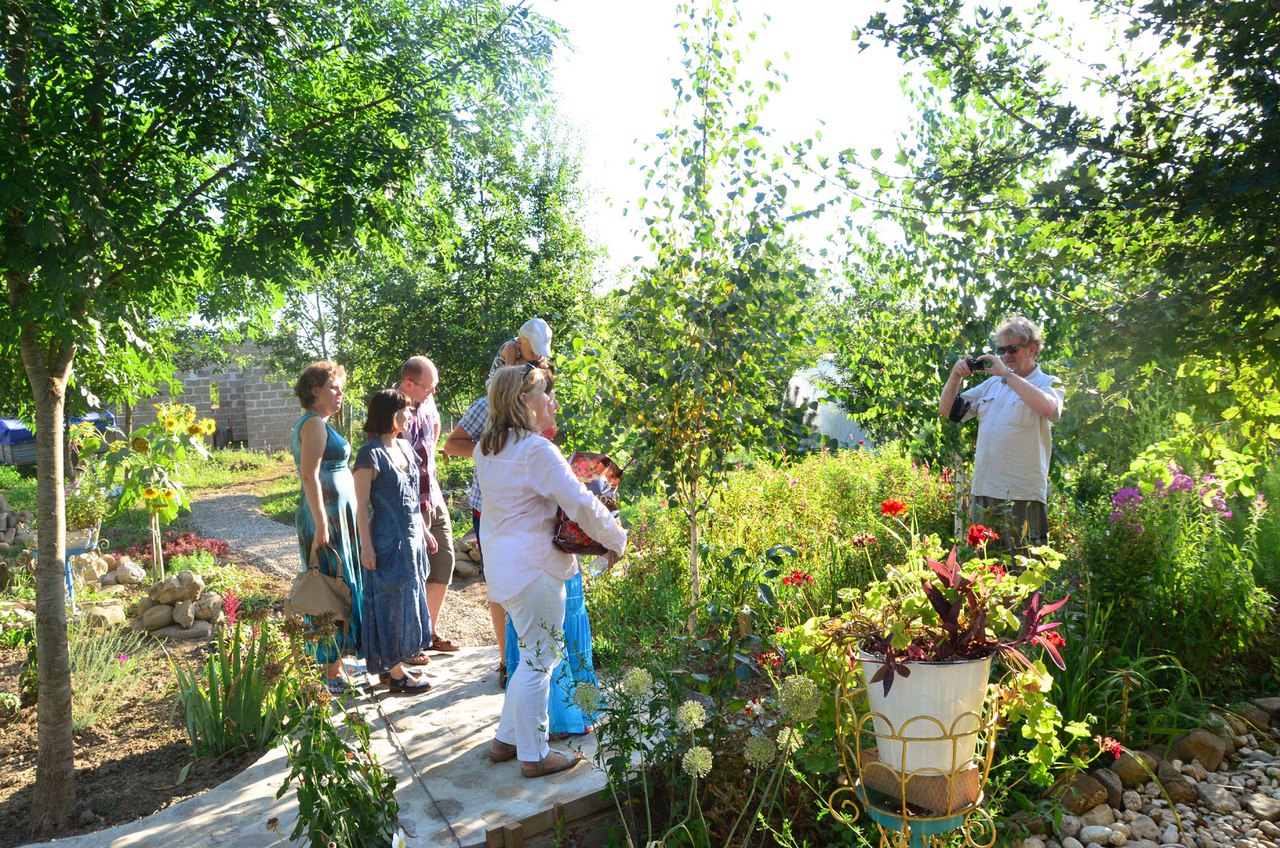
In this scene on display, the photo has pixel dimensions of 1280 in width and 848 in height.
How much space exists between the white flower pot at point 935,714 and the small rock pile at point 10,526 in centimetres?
927

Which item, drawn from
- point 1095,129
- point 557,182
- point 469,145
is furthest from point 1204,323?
point 557,182

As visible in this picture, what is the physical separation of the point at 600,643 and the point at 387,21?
115 inches

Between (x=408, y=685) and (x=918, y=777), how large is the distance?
268 centimetres

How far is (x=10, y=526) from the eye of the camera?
32.0 feet

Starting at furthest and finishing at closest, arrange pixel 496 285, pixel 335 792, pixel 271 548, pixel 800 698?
pixel 496 285, pixel 271 548, pixel 335 792, pixel 800 698

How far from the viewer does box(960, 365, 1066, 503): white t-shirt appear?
4043 mm

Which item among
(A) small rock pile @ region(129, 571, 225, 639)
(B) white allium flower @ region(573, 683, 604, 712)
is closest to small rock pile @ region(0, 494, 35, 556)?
(A) small rock pile @ region(129, 571, 225, 639)

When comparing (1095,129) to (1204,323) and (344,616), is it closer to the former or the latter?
(1204,323)

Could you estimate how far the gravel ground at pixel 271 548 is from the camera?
6.05m

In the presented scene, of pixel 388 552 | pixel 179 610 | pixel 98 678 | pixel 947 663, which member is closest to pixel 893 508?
pixel 947 663

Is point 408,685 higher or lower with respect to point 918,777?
lower

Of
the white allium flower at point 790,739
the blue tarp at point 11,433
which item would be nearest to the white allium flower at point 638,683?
the white allium flower at point 790,739

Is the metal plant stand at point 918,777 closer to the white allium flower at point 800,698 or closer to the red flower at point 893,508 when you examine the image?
the white allium flower at point 800,698

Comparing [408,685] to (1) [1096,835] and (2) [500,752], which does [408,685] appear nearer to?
(2) [500,752]
